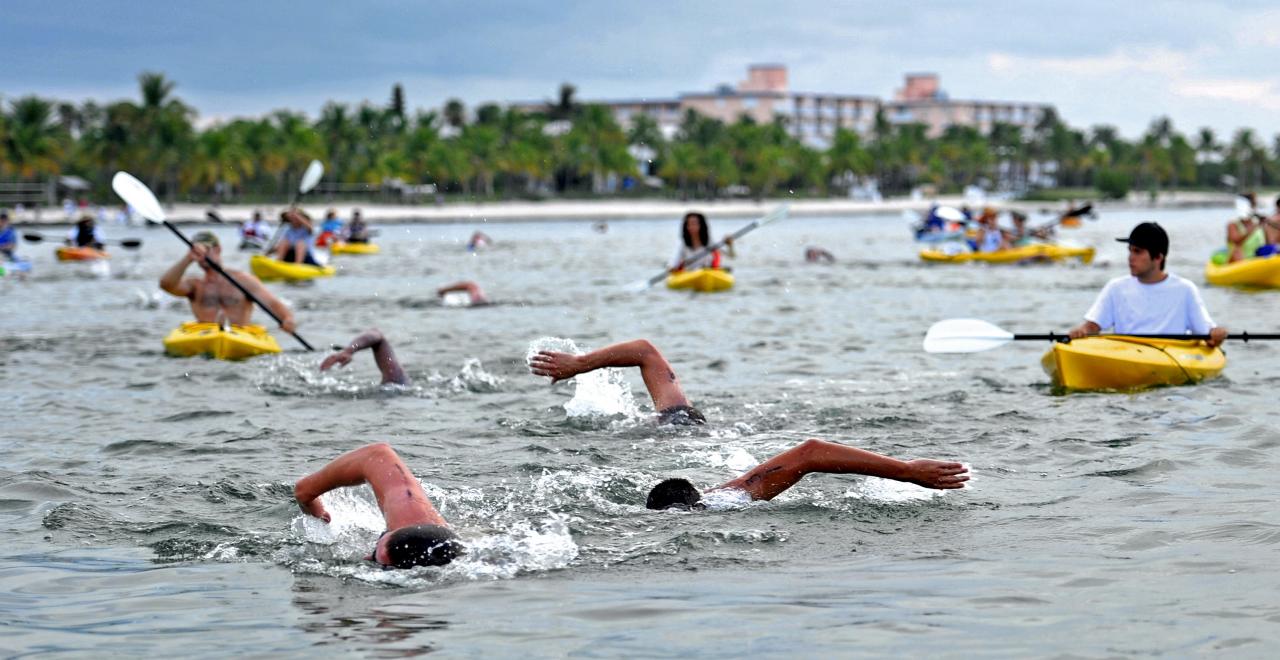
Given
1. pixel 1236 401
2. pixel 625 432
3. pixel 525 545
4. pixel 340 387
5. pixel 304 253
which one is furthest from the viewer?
pixel 304 253

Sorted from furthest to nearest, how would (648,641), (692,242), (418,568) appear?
(692,242) → (418,568) → (648,641)

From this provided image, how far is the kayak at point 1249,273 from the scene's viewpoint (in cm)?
2166

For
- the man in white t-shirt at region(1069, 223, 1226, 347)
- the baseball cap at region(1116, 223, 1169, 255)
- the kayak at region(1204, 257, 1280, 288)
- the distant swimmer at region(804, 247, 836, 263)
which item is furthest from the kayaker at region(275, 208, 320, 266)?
the baseball cap at region(1116, 223, 1169, 255)

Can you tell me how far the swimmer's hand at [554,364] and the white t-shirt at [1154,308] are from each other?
5.02 meters

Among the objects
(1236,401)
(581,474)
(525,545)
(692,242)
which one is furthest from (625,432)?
(692,242)

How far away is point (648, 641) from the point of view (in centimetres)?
523

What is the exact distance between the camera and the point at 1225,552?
6379 millimetres

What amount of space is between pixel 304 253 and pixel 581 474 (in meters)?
19.0

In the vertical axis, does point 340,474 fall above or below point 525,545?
above

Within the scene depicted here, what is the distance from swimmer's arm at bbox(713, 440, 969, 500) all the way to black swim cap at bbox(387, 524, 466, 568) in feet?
5.59

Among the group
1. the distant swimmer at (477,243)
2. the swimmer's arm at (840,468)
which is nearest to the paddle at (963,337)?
the swimmer's arm at (840,468)

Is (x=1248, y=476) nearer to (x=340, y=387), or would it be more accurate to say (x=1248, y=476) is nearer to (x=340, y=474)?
(x=340, y=474)

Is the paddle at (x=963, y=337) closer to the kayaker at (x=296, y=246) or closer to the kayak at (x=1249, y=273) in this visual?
the kayak at (x=1249, y=273)

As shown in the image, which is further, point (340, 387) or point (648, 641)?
point (340, 387)
